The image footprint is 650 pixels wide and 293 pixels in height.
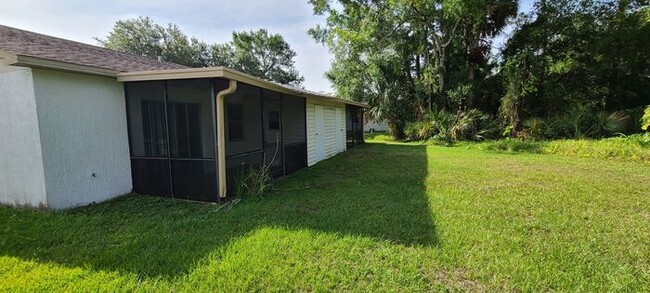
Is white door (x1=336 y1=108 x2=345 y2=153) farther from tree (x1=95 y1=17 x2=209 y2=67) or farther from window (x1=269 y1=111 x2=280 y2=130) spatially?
tree (x1=95 y1=17 x2=209 y2=67)

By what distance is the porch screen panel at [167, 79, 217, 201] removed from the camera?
16.7 ft

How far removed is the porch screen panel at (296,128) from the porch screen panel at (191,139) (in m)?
3.05

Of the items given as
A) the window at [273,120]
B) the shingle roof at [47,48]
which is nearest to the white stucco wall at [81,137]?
the shingle roof at [47,48]

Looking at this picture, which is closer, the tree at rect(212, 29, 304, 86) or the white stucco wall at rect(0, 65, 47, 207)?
the white stucco wall at rect(0, 65, 47, 207)

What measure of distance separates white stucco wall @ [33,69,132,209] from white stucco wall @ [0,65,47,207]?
96mm

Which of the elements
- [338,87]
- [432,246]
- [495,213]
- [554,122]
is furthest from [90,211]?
[338,87]

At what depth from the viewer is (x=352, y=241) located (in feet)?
11.2

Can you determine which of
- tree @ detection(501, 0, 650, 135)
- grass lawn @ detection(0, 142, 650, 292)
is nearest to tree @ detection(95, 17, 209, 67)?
tree @ detection(501, 0, 650, 135)

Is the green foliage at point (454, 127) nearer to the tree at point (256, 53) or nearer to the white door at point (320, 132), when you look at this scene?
the white door at point (320, 132)

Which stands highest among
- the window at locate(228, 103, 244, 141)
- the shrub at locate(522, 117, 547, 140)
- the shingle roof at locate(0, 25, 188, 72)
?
the shingle roof at locate(0, 25, 188, 72)

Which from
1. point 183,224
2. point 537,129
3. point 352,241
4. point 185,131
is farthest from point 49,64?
point 537,129

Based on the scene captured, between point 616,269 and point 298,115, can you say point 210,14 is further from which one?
point 616,269

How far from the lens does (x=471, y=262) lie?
2.94 meters

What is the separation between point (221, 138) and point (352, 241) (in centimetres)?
273
